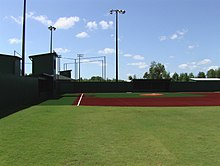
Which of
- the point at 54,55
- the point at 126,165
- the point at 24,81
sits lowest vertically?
the point at 126,165

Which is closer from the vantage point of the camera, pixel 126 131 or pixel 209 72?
pixel 126 131

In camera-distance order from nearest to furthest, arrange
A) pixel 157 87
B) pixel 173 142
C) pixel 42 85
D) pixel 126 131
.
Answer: pixel 173 142
pixel 126 131
pixel 42 85
pixel 157 87

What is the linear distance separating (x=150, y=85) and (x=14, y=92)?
33075mm

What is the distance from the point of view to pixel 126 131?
28.2ft

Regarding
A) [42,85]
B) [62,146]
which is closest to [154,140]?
[62,146]

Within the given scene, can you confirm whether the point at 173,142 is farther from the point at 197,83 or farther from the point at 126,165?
the point at 197,83

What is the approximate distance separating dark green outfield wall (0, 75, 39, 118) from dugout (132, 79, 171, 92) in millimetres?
25348

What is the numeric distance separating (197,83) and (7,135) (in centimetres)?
4765

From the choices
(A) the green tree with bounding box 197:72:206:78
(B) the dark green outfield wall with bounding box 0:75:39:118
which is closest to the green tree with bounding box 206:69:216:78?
(A) the green tree with bounding box 197:72:206:78

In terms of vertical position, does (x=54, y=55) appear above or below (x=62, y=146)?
above

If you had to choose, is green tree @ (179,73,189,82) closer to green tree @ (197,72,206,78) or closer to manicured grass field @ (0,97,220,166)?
green tree @ (197,72,206,78)

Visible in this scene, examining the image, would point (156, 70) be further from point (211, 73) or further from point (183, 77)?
point (211, 73)

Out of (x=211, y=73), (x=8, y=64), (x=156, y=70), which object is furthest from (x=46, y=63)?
(x=211, y=73)

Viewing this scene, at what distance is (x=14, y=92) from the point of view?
19.5 meters
